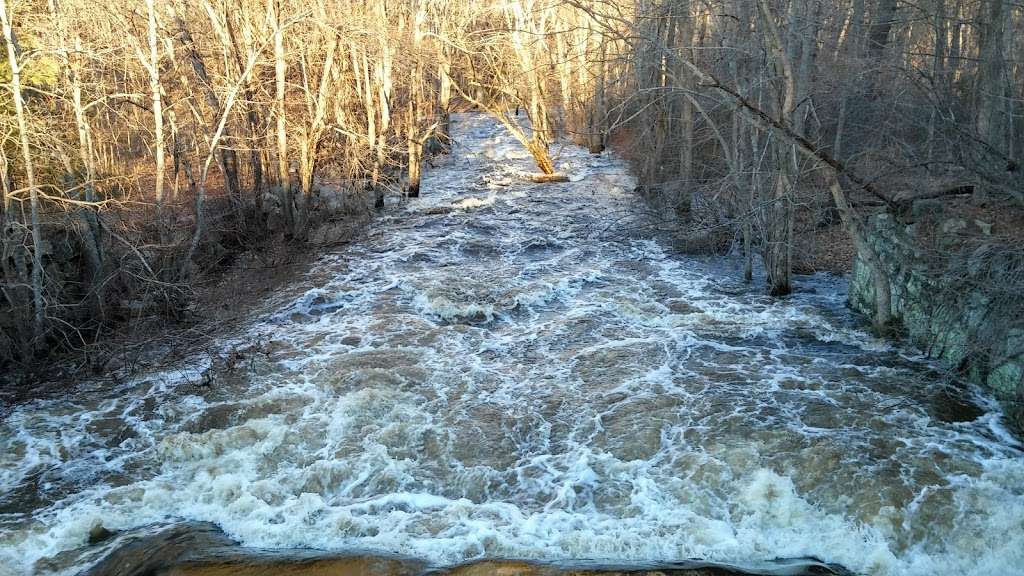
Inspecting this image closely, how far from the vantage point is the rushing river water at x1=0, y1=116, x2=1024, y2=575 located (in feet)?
23.1

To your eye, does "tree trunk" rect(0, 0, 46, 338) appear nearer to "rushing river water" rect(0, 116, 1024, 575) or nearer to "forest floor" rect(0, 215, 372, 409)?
"forest floor" rect(0, 215, 372, 409)

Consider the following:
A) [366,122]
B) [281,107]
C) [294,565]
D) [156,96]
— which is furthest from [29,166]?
[366,122]

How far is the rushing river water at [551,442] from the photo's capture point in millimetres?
7027

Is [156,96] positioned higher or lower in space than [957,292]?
higher

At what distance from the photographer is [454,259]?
16.4 meters

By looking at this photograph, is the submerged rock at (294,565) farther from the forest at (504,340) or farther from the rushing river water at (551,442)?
the rushing river water at (551,442)

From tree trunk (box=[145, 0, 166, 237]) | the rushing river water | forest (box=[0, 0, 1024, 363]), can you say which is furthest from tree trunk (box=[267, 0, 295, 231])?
the rushing river water

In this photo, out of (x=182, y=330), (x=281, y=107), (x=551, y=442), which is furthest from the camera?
(x=281, y=107)

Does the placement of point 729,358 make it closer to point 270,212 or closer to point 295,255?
point 295,255

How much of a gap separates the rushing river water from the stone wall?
1.51 feet

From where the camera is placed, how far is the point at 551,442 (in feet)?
28.9

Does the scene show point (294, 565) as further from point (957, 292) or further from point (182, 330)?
point (957, 292)

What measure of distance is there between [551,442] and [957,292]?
5463 millimetres

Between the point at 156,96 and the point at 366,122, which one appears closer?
the point at 156,96
